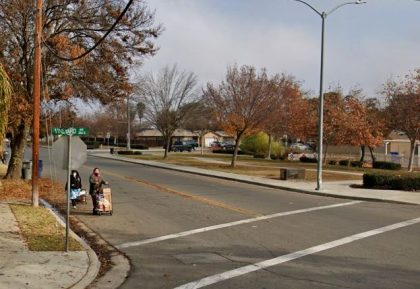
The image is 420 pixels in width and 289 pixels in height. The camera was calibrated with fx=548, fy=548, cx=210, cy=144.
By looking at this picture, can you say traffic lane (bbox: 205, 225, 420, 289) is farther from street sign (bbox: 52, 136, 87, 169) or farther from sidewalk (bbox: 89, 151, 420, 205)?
sidewalk (bbox: 89, 151, 420, 205)

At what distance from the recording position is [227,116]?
3838 centimetres

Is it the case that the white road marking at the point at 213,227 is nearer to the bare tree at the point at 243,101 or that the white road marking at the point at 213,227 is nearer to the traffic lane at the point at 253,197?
the traffic lane at the point at 253,197

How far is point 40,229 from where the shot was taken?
11.9 metres

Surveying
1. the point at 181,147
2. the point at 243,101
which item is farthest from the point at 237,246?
the point at 181,147

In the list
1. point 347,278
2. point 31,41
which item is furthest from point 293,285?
point 31,41

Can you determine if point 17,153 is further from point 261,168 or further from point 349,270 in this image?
point 349,270

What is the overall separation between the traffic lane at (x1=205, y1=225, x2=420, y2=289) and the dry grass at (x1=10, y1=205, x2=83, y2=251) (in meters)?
3.66

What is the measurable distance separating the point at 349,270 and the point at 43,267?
15.3ft

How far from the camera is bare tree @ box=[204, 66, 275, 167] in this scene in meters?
37.2

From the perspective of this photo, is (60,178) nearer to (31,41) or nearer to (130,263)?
(31,41)

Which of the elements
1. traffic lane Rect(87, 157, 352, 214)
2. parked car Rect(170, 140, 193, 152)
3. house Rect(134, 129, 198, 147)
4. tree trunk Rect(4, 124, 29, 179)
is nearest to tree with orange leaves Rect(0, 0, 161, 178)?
tree trunk Rect(4, 124, 29, 179)

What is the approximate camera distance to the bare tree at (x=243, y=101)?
37188mm

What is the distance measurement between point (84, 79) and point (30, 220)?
39.2ft

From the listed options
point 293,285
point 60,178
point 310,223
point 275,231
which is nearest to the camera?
point 293,285
